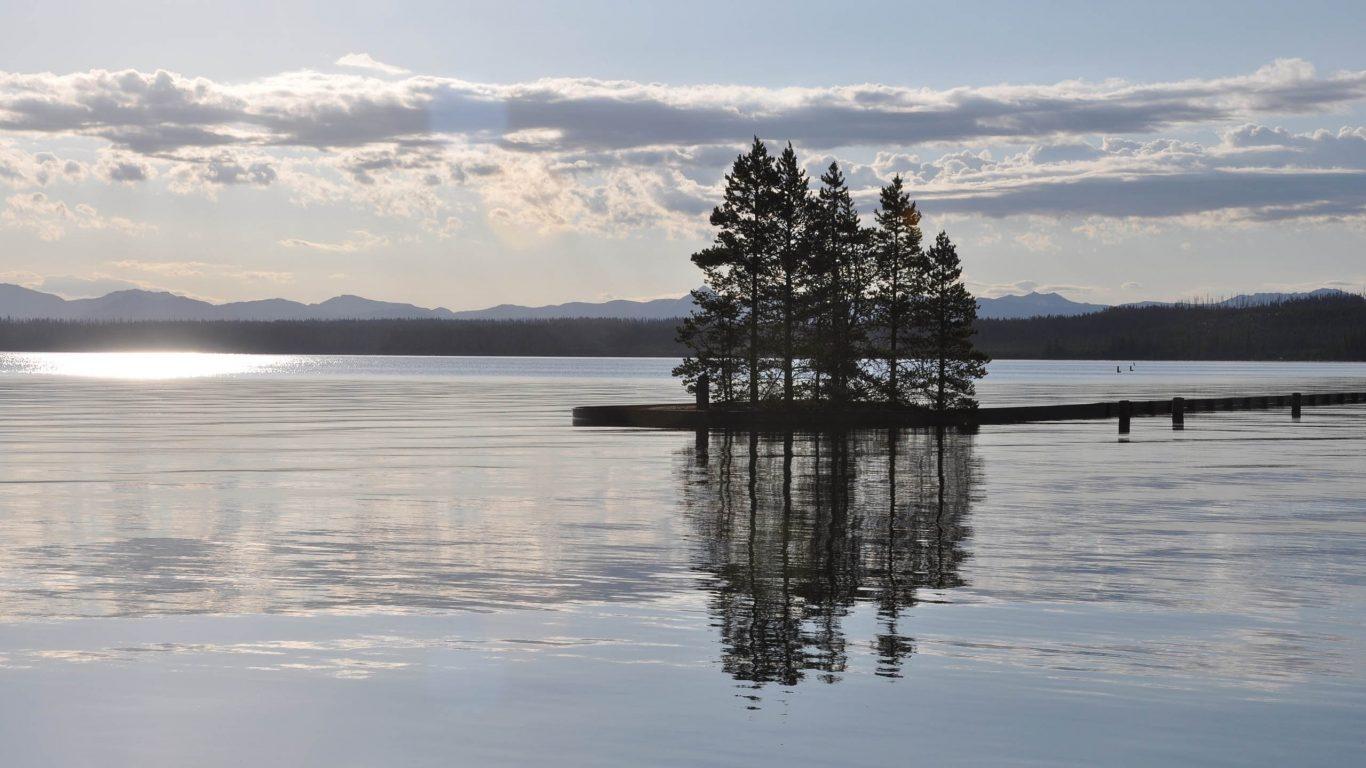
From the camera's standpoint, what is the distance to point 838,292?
71250 mm

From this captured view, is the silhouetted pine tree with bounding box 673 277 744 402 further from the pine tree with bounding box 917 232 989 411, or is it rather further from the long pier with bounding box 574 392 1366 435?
the pine tree with bounding box 917 232 989 411

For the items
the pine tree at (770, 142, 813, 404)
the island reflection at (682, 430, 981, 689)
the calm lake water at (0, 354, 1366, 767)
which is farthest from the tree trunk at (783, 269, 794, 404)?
the calm lake water at (0, 354, 1366, 767)

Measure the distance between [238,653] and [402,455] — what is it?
28.6 meters

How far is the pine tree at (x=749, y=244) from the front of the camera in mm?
70438

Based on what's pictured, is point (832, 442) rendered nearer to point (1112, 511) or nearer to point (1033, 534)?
point (1112, 511)

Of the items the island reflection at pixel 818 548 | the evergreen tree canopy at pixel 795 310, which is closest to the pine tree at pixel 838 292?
the evergreen tree canopy at pixel 795 310

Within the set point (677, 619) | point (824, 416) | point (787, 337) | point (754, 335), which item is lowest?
point (677, 619)

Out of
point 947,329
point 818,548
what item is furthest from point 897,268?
point 818,548

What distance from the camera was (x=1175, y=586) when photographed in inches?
699

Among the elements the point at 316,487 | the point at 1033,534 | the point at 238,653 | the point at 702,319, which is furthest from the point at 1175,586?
the point at 702,319

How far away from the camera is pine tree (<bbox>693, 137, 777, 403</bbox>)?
70.4 meters

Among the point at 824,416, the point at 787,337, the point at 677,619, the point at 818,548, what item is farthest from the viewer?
the point at 787,337

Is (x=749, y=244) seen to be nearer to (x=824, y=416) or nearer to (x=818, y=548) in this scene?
(x=824, y=416)

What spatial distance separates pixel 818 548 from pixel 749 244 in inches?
1972
